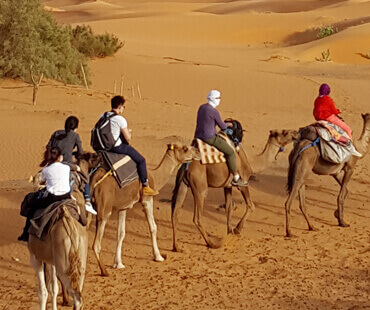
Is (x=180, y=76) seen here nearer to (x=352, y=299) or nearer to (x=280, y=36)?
(x=352, y=299)

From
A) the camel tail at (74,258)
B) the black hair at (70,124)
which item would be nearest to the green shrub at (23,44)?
the black hair at (70,124)

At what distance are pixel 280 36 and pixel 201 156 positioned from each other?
5230cm

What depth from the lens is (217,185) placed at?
1303 centimetres

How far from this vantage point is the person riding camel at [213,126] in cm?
1247

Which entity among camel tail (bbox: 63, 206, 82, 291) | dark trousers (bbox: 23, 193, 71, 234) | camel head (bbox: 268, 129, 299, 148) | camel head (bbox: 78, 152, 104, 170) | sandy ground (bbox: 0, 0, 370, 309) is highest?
camel head (bbox: 268, 129, 299, 148)

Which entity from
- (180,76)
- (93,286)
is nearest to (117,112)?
(93,286)

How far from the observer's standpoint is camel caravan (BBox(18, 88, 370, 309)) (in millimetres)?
9055

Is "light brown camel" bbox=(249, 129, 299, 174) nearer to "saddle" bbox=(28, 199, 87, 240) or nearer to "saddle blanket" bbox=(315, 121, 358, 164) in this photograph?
"saddle blanket" bbox=(315, 121, 358, 164)

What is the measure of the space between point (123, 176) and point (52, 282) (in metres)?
2.31

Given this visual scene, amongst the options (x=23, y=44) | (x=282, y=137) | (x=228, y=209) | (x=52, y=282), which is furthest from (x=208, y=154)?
(x=23, y=44)

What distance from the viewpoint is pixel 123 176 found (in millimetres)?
11391

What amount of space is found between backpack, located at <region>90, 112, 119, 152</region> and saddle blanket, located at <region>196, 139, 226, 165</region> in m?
1.85

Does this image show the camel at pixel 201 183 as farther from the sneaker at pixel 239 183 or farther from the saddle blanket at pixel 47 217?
the saddle blanket at pixel 47 217

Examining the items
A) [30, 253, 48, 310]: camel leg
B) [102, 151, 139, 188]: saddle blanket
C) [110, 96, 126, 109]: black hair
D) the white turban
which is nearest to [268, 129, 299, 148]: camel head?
the white turban
